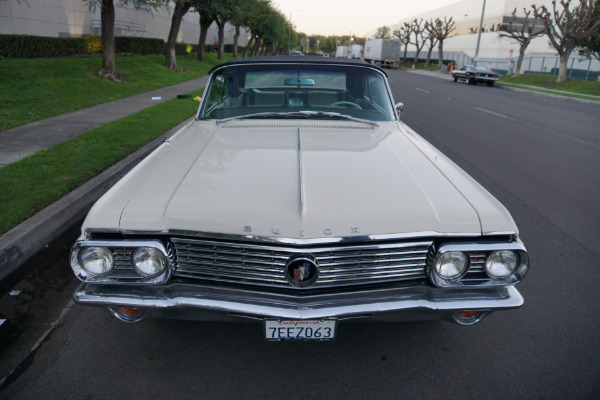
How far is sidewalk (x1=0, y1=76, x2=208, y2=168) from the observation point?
22.6ft

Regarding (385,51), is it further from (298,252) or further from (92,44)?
(298,252)

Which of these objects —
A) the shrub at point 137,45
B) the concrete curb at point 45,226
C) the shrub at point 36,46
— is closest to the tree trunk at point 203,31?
the shrub at point 137,45

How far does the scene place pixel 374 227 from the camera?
215 cm

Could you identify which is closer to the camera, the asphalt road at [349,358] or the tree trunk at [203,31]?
the asphalt road at [349,358]

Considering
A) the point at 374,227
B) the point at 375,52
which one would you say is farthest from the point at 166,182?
the point at 375,52

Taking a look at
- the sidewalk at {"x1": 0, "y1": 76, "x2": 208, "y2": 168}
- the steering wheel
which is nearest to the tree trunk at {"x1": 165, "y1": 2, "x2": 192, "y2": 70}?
the sidewalk at {"x1": 0, "y1": 76, "x2": 208, "y2": 168}

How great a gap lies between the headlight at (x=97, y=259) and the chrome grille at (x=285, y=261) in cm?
33

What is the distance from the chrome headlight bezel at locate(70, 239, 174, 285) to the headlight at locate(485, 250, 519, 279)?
1.62 meters

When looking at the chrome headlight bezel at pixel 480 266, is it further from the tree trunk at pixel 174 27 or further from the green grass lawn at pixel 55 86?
the tree trunk at pixel 174 27

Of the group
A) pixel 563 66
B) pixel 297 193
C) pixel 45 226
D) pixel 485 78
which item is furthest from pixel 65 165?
pixel 563 66

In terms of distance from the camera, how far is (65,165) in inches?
236

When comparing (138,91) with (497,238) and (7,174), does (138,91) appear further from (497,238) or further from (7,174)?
(497,238)

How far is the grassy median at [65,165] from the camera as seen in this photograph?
183 inches

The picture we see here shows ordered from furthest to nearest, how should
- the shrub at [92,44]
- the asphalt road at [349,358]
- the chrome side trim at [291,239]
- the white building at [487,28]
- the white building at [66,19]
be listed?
the white building at [487,28]
the shrub at [92,44]
the white building at [66,19]
the asphalt road at [349,358]
the chrome side trim at [291,239]
